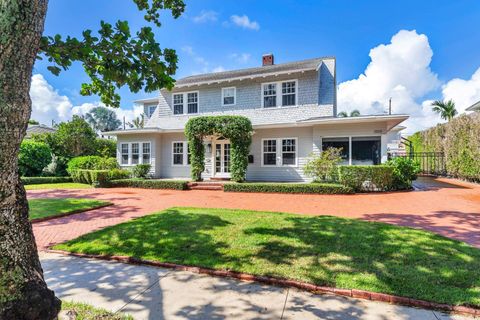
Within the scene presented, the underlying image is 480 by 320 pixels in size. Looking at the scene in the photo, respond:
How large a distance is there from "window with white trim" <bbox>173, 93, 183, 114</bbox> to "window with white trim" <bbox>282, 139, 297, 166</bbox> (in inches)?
326

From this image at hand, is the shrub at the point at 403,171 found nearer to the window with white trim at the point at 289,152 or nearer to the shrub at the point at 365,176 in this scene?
the shrub at the point at 365,176

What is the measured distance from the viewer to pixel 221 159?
1703 centimetres

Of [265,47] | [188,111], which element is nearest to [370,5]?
[265,47]

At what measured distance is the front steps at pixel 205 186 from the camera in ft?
46.8

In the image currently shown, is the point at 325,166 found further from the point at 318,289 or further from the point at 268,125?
the point at 318,289

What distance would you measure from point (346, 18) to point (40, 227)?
14842 millimetres

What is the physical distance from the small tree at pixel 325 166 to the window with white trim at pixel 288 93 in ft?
13.7

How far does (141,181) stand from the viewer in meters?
15.2

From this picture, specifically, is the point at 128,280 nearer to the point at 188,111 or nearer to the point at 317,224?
the point at 317,224

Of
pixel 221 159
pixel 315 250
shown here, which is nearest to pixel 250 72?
pixel 221 159

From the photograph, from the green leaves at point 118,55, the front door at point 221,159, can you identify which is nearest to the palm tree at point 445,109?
the front door at point 221,159

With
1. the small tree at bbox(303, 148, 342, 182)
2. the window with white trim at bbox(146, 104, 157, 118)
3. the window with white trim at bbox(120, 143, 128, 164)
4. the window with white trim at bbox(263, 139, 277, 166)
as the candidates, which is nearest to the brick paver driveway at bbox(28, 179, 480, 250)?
the small tree at bbox(303, 148, 342, 182)

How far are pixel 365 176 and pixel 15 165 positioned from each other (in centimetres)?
1282

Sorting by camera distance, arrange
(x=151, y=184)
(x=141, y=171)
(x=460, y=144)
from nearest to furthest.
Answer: (x=151, y=184) → (x=460, y=144) → (x=141, y=171)
